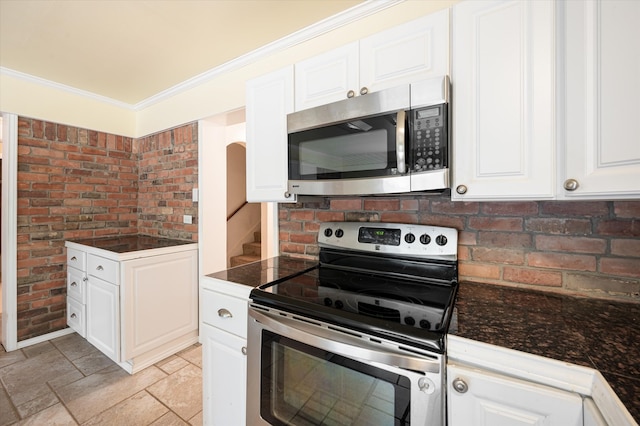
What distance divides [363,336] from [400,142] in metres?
0.70

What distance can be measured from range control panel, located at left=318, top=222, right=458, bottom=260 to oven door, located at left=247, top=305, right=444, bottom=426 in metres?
0.61

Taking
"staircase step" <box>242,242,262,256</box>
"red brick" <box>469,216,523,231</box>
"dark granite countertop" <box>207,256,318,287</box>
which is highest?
"red brick" <box>469,216,523,231</box>

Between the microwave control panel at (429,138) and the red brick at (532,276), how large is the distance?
63 centimetres

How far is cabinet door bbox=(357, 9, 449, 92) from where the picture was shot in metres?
1.07

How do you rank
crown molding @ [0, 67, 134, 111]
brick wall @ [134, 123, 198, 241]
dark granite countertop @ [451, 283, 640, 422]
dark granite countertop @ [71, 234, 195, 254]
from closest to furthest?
1. dark granite countertop @ [451, 283, 640, 422]
2. dark granite countertop @ [71, 234, 195, 254]
3. crown molding @ [0, 67, 134, 111]
4. brick wall @ [134, 123, 198, 241]

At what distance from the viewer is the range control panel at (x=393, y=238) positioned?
1.29 metres

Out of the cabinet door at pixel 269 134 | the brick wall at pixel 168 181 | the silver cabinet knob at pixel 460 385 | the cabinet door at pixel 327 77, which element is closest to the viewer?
the silver cabinet knob at pixel 460 385

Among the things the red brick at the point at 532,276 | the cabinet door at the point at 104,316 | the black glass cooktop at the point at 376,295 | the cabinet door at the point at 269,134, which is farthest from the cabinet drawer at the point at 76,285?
the red brick at the point at 532,276

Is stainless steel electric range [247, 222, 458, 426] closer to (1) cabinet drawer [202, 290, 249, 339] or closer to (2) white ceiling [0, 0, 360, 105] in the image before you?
(1) cabinet drawer [202, 290, 249, 339]

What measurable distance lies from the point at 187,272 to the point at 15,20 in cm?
204

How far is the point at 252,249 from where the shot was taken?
4.65 meters

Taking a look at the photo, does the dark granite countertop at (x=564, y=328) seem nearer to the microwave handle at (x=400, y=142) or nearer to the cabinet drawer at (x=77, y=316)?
the microwave handle at (x=400, y=142)

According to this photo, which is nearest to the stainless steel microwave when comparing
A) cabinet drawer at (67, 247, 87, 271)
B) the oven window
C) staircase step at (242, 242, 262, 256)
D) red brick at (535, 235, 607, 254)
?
red brick at (535, 235, 607, 254)

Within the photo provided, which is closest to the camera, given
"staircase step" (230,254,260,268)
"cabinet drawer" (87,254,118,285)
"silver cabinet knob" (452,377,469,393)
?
"silver cabinet knob" (452,377,469,393)
